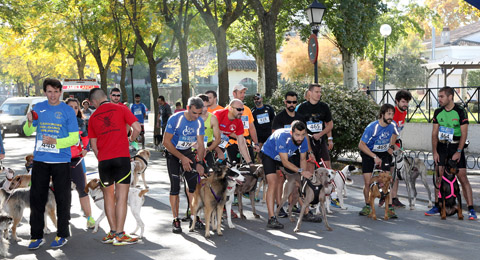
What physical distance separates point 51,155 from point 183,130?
70.0 inches

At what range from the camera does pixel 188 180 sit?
8438mm

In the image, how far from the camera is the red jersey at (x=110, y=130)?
7500 millimetres

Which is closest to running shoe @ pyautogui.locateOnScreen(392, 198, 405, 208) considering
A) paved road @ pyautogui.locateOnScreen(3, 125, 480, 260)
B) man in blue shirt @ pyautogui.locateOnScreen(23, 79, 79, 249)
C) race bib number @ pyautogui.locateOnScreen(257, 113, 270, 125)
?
paved road @ pyautogui.locateOnScreen(3, 125, 480, 260)

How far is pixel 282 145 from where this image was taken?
852 cm

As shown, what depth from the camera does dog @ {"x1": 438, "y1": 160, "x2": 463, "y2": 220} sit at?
9266 mm

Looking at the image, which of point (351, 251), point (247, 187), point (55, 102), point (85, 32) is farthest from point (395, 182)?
point (85, 32)

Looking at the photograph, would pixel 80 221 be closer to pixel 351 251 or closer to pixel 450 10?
pixel 351 251

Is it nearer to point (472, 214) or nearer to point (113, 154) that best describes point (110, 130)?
point (113, 154)

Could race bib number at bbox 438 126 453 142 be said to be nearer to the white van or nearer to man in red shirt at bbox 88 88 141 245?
man in red shirt at bbox 88 88 141 245

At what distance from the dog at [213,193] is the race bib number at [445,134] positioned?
3.54m

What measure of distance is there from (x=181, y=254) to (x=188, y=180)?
4.73ft

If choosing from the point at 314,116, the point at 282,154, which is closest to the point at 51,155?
the point at 282,154

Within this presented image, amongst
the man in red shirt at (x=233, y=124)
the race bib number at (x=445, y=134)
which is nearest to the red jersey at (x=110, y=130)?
the man in red shirt at (x=233, y=124)

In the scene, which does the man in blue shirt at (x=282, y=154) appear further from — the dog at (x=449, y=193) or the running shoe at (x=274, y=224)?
the dog at (x=449, y=193)
